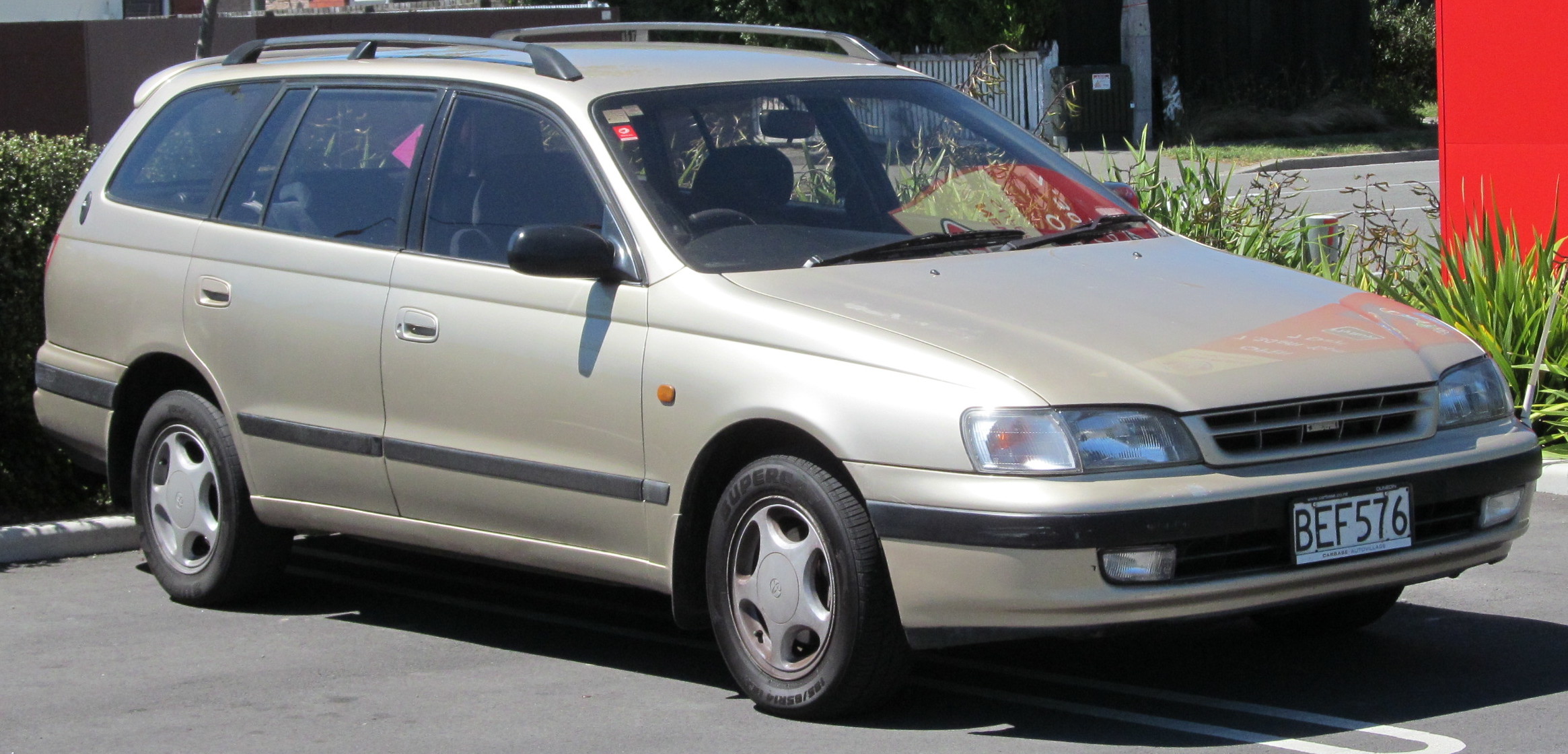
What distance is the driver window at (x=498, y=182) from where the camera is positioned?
5.54 meters

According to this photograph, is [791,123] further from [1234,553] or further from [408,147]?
[1234,553]

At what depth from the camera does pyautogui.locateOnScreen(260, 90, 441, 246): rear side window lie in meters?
5.92

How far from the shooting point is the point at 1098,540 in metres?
4.36

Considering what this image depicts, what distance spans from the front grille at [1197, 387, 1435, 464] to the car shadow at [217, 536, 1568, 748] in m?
0.48

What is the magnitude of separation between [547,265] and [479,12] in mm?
16870

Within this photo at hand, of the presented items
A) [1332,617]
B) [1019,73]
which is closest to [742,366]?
[1332,617]

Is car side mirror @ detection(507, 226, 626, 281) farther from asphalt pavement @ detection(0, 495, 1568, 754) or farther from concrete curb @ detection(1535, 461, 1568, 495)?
concrete curb @ detection(1535, 461, 1568, 495)

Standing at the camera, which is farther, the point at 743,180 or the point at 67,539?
the point at 67,539

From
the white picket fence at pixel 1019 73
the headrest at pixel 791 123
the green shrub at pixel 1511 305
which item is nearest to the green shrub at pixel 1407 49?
the white picket fence at pixel 1019 73

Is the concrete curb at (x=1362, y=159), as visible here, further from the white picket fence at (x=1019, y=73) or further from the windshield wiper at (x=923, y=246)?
the windshield wiper at (x=923, y=246)

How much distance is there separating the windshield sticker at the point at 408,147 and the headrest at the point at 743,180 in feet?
3.12

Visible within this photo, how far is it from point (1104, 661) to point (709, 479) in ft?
4.17

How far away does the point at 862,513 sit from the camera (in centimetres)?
465

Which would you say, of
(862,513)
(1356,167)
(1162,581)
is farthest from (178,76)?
(1356,167)
